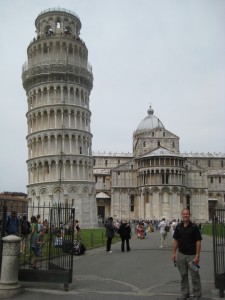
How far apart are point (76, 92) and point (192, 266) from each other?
1948 inches

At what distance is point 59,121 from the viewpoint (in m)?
55.4

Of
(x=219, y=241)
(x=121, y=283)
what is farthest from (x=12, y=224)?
(x=219, y=241)

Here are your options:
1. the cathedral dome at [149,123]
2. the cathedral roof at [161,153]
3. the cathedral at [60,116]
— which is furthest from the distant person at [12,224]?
the cathedral dome at [149,123]

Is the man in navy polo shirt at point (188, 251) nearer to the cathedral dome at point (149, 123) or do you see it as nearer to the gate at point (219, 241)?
the gate at point (219, 241)

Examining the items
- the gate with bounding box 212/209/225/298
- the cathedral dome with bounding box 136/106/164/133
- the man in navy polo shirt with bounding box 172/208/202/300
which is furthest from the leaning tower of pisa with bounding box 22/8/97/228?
the man in navy polo shirt with bounding box 172/208/202/300

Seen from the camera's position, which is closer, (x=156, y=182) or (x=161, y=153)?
(x=156, y=182)

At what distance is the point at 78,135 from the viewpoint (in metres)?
55.3

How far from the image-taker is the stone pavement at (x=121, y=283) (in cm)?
1030

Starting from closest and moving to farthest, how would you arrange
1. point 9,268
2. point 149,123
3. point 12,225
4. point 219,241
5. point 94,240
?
1. point 9,268
2. point 219,241
3. point 12,225
4. point 94,240
5. point 149,123

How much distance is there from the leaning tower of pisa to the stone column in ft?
138

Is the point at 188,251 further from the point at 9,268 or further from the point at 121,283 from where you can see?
the point at 9,268

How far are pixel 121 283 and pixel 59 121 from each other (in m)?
44.9

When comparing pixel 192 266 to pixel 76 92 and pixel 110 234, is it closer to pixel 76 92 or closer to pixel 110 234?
pixel 110 234

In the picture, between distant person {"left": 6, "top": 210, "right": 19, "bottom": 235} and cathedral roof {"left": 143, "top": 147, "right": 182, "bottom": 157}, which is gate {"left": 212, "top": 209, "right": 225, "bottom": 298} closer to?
distant person {"left": 6, "top": 210, "right": 19, "bottom": 235}
